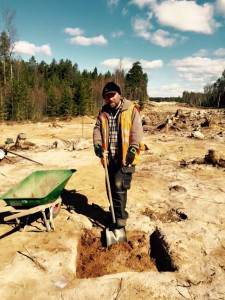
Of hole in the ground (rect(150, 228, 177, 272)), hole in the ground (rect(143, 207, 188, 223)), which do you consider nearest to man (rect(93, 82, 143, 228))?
hole in the ground (rect(150, 228, 177, 272))

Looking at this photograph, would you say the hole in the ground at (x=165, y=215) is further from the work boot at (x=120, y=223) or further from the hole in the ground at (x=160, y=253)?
the work boot at (x=120, y=223)

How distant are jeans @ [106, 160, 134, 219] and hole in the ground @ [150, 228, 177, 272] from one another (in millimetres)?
745

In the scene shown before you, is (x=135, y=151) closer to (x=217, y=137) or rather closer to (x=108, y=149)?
(x=108, y=149)

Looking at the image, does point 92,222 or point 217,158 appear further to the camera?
point 217,158

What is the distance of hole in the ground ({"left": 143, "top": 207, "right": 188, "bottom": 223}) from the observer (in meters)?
6.22

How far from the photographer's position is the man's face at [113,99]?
16.1ft

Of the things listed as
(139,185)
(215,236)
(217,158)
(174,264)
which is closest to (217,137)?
(217,158)

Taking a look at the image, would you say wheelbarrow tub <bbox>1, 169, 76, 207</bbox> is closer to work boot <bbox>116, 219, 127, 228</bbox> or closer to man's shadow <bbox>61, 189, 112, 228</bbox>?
man's shadow <bbox>61, 189, 112, 228</bbox>

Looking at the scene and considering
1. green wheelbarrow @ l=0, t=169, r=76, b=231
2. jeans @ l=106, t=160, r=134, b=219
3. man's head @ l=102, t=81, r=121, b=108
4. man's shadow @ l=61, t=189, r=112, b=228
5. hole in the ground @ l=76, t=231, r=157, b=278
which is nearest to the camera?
hole in the ground @ l=76, t=231, r=157, b=278

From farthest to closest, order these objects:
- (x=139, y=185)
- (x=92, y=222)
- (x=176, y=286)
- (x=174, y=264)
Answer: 1. (x=139, y=185)
2. (x=92, y=222)
3. (x=174, y=264)
4. (x=176, y=286)

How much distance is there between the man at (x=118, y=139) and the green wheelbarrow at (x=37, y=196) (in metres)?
1.15

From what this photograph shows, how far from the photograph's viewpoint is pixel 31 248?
4934 millimetres

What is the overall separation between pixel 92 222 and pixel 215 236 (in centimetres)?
254

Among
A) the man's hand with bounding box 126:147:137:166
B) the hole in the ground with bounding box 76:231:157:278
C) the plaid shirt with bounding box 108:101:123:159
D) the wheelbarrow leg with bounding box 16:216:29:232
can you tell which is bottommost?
the hole in the ground with bounding box 76:231:157:278
